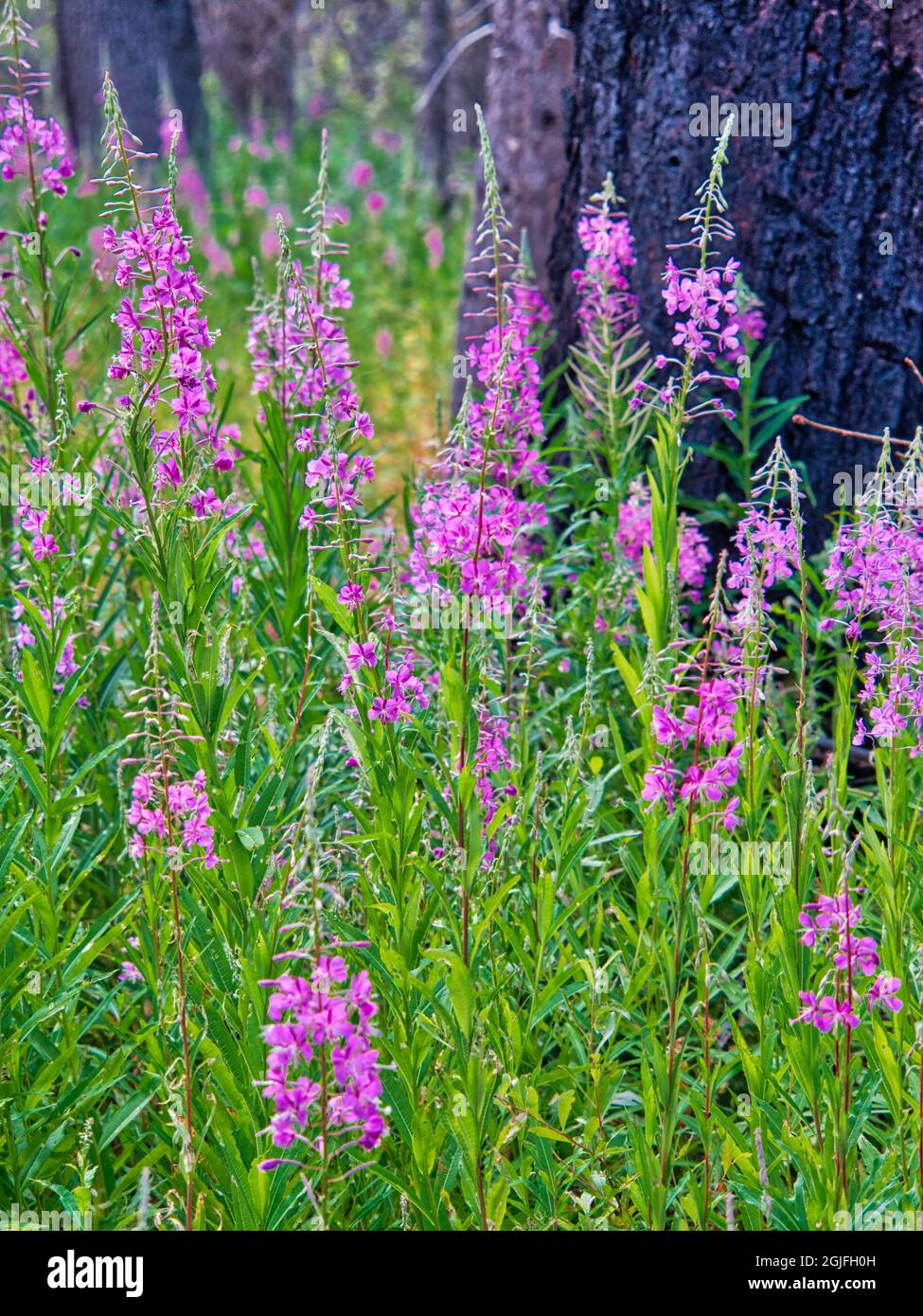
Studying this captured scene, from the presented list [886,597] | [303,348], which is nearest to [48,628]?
[303,348]

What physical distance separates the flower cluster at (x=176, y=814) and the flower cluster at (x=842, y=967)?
0.91 metres

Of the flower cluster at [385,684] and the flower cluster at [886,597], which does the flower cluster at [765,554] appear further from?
the flower cluster at [385,684]

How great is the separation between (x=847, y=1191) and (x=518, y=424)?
1791 millimetres

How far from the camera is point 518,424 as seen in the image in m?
3.17

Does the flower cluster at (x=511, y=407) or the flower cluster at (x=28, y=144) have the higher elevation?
the flower cluster at (x=28, y=144)

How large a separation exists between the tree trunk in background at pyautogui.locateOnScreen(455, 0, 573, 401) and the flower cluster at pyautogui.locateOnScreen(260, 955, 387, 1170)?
3.24 meters

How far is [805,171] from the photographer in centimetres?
376

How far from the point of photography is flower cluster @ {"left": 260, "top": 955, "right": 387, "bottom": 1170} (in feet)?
5.45

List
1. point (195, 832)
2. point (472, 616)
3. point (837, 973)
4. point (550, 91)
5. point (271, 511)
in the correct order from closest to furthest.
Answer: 1. point (837, 973)
2. point (195, 832)
3. point (472, 616)
4. point (271, 511)
5. point (550, 91)

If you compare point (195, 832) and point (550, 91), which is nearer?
point (195, 832)

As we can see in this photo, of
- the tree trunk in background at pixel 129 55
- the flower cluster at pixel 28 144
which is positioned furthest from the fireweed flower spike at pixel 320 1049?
the tree trunk in background at pixel 129 55

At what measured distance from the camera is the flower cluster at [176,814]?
2133 millimetres
